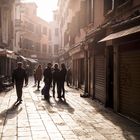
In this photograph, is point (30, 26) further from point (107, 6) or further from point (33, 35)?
point (107, 6)

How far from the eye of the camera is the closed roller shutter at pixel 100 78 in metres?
14.3

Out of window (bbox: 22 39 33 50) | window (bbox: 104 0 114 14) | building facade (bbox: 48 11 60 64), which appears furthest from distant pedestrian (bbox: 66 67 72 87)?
building facade (bbox: 48 11 60 64)

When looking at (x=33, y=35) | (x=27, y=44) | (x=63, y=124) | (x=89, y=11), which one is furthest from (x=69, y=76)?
(x=33, y=35)

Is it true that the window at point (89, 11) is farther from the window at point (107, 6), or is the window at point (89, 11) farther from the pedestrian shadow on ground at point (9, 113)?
the pedestrian shadow on ground at point (9, 113)

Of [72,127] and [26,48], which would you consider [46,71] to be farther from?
[26,48]

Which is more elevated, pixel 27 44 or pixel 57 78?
pixel 27 44

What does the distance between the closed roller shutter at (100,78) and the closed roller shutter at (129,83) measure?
280cm

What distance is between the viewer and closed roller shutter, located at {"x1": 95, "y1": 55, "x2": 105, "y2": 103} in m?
14.3

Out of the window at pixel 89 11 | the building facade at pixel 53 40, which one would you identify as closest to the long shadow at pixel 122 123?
the window at pixel 89 11

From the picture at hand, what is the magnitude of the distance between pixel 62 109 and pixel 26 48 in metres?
41.1

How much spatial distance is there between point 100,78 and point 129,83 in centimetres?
432

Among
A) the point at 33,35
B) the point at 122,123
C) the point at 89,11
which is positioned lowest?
the point at 122,123

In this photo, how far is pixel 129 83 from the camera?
10.6 meters

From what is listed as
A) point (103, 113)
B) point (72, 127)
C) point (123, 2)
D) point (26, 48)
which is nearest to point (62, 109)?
point (103, 113)
